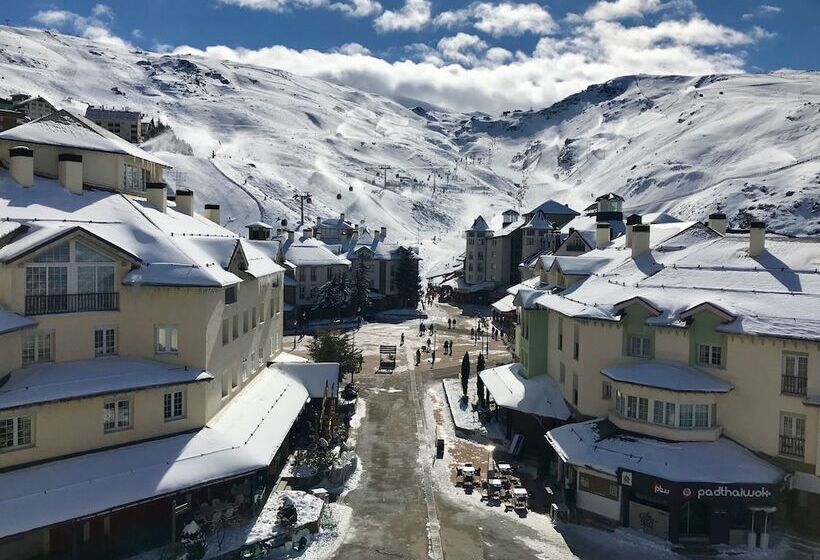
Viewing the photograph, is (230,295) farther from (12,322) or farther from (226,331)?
(12,322)

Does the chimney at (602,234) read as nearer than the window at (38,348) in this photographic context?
No

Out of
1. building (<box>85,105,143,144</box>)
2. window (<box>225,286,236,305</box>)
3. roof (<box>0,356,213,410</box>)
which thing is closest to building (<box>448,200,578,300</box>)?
window (<box>225,286,236,305</box>)

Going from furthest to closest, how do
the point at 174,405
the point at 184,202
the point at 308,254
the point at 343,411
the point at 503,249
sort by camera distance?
1. the point at 503,249
2. the point at 308,254
3. the point at 343,411
4. the point at 184,202
5. the point at 174,405

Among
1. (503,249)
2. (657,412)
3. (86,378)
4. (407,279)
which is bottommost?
(657,412)

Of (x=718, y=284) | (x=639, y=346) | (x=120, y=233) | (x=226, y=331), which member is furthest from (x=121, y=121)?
(x=718, y=284)

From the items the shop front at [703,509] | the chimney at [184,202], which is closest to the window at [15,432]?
the chimney at [184,202]

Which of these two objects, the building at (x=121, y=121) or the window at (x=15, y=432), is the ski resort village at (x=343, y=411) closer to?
the window at (x=15, y=432)
